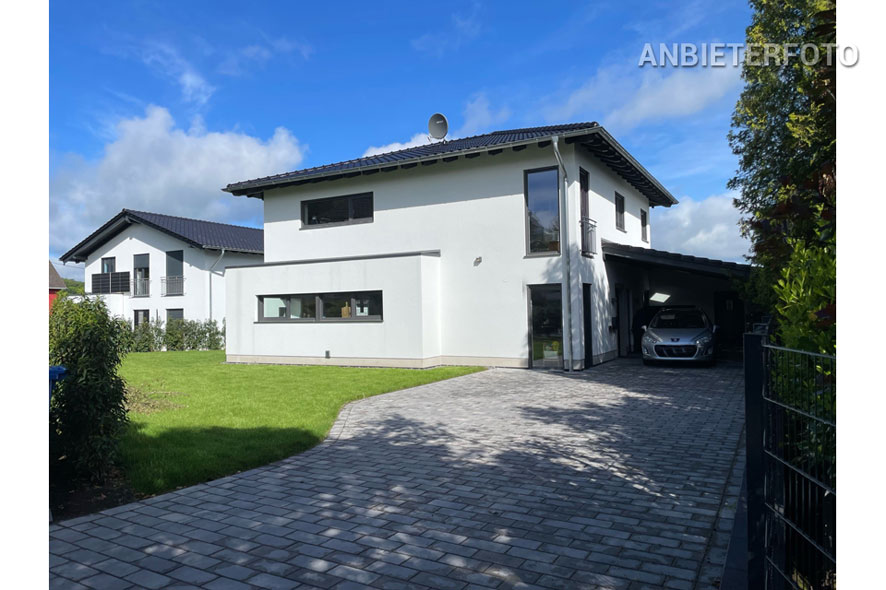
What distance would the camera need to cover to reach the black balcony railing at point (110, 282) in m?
32.5

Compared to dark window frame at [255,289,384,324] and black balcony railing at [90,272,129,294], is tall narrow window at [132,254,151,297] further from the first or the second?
dark window frame at [255,289,384,324]

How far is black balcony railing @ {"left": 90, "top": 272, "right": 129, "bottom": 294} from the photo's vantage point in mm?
32469

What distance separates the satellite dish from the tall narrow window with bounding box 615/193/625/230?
271 inches

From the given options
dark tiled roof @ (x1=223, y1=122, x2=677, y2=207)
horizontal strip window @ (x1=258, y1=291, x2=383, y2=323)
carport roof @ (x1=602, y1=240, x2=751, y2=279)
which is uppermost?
dark tiled roof @ (x1=223, y1=122, x2=677, y2=207)

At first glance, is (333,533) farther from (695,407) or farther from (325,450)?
(695,407)

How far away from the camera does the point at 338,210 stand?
18.5 m

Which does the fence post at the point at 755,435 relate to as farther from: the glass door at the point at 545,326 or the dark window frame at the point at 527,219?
the dark window frame at the point at 527,219

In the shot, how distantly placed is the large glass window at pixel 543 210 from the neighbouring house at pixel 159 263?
2030cm

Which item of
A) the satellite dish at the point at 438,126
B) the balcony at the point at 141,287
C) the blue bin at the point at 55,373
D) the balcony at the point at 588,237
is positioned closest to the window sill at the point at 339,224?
the satellite dish at the point at 438,126

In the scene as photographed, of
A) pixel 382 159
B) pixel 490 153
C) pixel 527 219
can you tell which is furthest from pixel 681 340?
pixel 382 159

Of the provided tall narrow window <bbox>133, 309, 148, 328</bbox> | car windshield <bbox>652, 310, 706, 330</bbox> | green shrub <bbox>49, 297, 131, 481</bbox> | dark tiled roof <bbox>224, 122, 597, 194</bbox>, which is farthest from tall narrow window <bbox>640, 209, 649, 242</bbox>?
tall narrow window <bbox>133, 309, 148, 328</bbox>

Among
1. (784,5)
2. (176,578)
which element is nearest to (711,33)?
(784,5)

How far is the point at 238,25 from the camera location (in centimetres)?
1273
